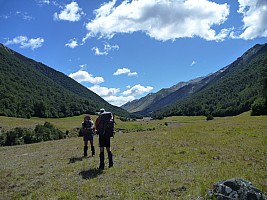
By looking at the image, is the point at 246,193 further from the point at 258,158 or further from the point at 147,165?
the point at 258,158

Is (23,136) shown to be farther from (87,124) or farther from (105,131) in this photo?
(105,131)

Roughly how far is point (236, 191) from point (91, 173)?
782cm

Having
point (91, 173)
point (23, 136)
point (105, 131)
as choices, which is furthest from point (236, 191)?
point (23, 136)

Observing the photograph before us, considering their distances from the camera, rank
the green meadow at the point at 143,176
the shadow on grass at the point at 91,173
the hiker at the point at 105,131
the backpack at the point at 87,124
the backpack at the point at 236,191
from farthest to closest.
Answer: the backpack at the point at 87,124, the hiker at the point at 105,131, the shadow on grass at the point at 91,173, the green meadow at the point at 143,176, the backpack at the point at 236,191

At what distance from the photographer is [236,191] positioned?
27.6 ft

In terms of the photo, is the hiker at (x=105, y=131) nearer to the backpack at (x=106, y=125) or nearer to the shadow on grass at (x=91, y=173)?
the backpack at (x=106, y=125)

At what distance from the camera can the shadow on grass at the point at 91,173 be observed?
1352 cm

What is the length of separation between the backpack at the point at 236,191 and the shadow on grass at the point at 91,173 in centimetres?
636

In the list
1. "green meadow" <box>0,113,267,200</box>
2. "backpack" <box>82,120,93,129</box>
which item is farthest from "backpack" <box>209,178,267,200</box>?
"backpack" <box>82,120,93,129</box>

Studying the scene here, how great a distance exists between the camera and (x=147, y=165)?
1510cm

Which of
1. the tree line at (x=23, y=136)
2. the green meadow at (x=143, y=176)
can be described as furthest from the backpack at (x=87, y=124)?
the tree line at (x=23, y=136)

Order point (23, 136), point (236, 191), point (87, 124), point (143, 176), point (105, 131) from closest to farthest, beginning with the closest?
point (236, 191) < point (143, 176) < point (105, 131) < point (87, 124) < point (23, 136)

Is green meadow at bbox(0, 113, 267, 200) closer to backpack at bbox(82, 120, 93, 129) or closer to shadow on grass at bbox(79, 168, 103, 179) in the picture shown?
shadow on grass at bbox(79, 168, 103, 179)

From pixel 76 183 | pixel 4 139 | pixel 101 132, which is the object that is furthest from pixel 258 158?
pixel 4 139
